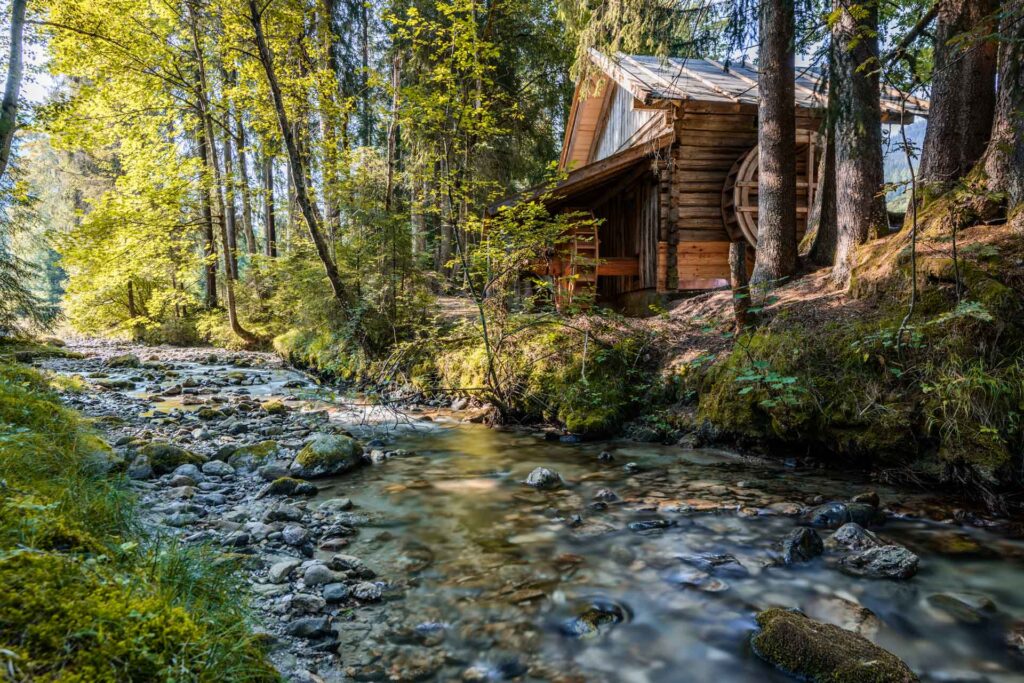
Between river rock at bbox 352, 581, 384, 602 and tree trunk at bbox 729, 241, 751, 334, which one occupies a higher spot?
tree trunk at bbox 729, 241, 751, 334

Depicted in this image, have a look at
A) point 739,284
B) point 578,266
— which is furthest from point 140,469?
point 578,266

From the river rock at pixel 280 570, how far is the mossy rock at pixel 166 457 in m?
2.50

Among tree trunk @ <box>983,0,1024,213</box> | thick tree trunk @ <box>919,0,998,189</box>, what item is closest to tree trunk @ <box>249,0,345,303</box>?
thick tree trunk @ <box>919,0,998,189</box>

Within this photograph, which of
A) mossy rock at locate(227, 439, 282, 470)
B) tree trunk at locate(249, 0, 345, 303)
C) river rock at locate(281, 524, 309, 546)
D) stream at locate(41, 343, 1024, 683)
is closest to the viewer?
stream at locate(41, 343, 1024, 683)

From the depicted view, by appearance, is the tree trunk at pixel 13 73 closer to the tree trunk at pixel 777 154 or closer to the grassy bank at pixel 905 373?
the grassy bank at pixel 905 373

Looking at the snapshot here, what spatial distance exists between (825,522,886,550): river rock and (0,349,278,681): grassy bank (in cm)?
346

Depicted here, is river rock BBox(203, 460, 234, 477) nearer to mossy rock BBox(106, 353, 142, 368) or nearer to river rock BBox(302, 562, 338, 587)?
river rock BBox(302, 562, 338, 587)

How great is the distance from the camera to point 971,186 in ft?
16.3

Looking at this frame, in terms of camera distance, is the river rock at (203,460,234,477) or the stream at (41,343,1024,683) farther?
the river rock at (203,460,234,477)

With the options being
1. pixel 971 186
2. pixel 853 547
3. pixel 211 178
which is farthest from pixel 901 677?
pixel 211 178

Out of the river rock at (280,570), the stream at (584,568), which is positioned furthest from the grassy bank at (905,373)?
the river rock at (280,570)

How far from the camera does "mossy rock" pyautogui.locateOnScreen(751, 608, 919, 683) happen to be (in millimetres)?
2201

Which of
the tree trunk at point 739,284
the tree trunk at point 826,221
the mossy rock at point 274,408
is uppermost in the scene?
the tree trunk at point 826,221

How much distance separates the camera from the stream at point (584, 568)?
2.47m
